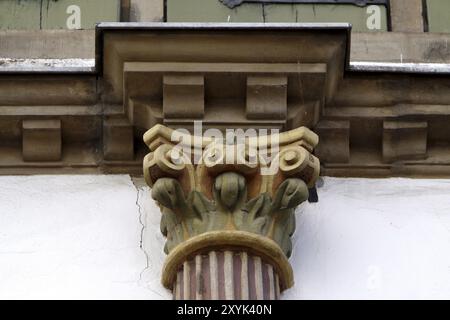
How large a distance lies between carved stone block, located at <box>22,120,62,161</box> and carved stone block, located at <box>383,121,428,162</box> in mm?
1385

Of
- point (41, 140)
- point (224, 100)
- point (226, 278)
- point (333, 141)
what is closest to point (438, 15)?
point (333, 141)

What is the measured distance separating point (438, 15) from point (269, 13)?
78 centimetres

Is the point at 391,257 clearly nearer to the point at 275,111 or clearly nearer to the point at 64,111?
the point at 275,111

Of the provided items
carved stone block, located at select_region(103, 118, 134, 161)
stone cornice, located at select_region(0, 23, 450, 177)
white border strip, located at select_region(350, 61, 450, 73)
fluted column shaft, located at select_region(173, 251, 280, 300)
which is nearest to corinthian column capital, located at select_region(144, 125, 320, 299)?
fluted column shaft, located at select_region(173, 251, 280, 300)

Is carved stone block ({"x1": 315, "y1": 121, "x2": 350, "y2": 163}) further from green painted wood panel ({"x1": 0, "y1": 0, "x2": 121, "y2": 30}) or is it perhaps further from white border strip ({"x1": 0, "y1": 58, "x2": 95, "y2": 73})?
green painted wood panel ({"x1": 0, "y1": 0, "x2": 121, "y2": 30})

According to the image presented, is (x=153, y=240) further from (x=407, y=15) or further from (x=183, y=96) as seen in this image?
(x=407, y=15)

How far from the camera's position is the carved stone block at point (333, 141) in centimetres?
914

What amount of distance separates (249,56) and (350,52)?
69cm

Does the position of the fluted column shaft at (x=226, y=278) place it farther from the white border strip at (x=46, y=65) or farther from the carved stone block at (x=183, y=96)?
the white border strip at (x=46, y=65)

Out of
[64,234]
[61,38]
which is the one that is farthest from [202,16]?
[64,234]

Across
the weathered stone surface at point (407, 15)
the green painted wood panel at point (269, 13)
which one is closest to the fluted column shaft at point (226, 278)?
the green painted wood panel at point (269, 13)

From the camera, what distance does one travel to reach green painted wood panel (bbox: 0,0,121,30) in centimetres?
972

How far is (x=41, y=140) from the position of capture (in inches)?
360

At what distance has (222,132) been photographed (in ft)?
29.2
